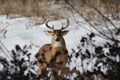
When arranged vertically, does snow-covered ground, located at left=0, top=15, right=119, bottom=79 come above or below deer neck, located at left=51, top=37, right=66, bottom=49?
below

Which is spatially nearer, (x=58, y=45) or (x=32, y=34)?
(x=58, y=45)

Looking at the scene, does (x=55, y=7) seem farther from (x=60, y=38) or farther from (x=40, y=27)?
(x=60, y=38)

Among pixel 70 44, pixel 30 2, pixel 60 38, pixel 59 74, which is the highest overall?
pixel 59 74

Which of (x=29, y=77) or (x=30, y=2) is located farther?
(x=30, y=2)

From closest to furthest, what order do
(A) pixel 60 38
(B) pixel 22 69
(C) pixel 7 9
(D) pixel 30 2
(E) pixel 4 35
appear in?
(B) pixel 22 69 → (A) pixel 60 38 → (E) pixel 4 35 → (C) pixel 7 9 → (D) pixel 30 2

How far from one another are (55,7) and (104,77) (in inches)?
434

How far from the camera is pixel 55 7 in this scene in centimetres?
1433

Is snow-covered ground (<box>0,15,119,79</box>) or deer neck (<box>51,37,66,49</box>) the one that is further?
snow-covered ground (<box>0,15,119,79</box>)

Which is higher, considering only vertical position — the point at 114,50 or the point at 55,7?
the point at 114,50

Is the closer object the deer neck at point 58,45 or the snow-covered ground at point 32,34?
the deer neck at point 58,45

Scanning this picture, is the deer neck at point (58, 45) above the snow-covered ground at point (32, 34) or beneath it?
above

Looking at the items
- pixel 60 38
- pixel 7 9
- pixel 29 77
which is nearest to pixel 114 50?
pixel 29 77

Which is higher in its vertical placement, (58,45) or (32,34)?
(58,45)

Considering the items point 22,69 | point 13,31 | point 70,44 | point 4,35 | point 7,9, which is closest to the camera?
point 22,69
